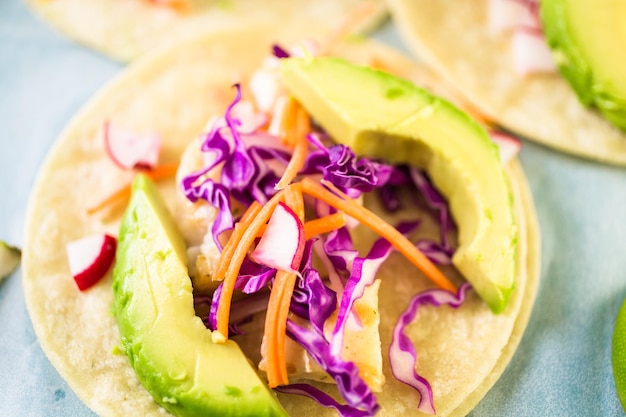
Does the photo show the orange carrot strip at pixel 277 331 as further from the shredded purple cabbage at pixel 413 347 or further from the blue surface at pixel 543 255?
the blue surface at pixel 543 255

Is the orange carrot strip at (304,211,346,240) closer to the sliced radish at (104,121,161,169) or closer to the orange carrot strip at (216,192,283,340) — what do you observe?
the orange carrot strip at (216,192,283,340)

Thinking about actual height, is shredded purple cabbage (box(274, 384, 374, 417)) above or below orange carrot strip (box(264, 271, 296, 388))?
below

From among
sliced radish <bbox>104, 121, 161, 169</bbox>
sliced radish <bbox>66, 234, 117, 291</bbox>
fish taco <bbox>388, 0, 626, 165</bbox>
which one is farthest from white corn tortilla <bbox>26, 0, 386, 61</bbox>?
sliced radish <bbox>66, 234, 117, 291</bbox>

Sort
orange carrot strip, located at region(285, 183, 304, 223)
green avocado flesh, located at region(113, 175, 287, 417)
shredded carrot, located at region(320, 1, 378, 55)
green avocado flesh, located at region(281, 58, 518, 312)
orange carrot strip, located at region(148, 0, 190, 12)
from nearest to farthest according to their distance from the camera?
green avocado flesh, located at region(113, 175, 287, 417) → orange carrot strip, located at region(285, 183, 304, 223) → green avocado flesh, located at region(281, 58, 518, 312) → shredded carrot, located at region(320, 1, 378, 55) → orange carrot strip, located at region(148, 0, 190, 12)

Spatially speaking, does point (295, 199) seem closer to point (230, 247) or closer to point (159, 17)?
point (230, 247)

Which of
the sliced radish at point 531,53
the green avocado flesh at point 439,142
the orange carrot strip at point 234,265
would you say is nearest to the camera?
the orange carrot strip at point 234,265

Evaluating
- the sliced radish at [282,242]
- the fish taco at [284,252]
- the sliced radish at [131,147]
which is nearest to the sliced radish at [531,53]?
the fish taco at [284,252]
